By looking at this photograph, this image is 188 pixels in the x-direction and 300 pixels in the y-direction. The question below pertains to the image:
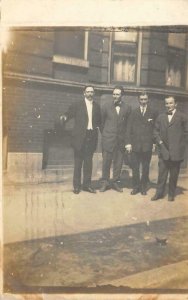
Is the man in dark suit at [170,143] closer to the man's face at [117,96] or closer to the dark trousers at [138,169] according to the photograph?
the dark trousers at [138,169]

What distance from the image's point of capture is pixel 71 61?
230 centimetres

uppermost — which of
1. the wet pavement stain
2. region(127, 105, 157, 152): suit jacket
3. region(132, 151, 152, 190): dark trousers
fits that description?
region(127, 105, 157, 152): suit jacket

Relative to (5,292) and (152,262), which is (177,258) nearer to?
(152,262)

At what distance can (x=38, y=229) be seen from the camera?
224 cm

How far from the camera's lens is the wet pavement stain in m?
2.12

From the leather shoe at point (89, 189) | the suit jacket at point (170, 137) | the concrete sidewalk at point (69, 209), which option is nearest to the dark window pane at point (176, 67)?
the suit jacket at point (170, 137)

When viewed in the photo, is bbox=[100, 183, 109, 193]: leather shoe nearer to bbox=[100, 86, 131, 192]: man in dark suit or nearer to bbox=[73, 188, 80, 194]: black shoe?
bbox=[100, 86, 131, 192]: man in dark suit

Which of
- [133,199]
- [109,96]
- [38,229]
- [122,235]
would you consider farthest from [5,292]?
[109,96]

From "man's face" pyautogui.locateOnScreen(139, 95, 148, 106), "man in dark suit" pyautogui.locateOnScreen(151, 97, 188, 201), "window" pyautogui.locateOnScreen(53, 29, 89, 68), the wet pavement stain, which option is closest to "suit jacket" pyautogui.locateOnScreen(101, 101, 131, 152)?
"man's face" pyautogui.locateOnScreen(139, 95, 148, 106)

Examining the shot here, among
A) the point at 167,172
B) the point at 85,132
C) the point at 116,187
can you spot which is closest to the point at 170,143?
the point at 167,172

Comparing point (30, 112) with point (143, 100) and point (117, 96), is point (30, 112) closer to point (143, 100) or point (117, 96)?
point (117, 96)

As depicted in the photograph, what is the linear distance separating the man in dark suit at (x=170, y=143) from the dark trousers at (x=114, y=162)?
0.88ft

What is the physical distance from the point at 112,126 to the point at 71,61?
49 cm
